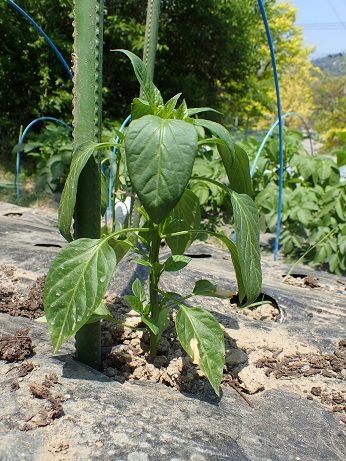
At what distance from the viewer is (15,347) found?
1.34 meters

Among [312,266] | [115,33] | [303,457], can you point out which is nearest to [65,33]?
[115,33]

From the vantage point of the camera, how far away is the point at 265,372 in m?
1.58

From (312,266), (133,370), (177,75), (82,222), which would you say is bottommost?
(312,266)

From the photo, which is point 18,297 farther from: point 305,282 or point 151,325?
point 305,282

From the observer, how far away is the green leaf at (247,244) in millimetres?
1218

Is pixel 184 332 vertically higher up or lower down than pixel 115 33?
lower down

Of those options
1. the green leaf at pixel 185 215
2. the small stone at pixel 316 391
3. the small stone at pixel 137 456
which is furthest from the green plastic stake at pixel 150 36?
the small stone at pixel 137 456

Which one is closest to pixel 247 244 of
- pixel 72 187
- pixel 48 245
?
pixel 72 187

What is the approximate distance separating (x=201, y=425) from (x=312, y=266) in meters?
2.51

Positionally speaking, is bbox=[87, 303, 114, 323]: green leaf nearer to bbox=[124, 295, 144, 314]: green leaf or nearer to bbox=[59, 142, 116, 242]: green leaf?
bbox=[124, 295, 144, 314]: green leaf

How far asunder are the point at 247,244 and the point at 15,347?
649mm

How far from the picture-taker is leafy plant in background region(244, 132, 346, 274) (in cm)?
333

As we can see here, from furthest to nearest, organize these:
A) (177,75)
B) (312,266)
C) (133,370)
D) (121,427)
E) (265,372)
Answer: (177,75) → (312,266) → (265,372) → (133,370) → (121,427)

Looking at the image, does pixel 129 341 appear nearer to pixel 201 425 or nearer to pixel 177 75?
pixel 201 425
